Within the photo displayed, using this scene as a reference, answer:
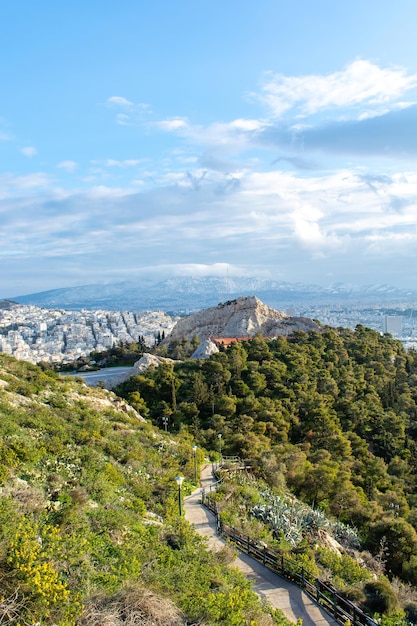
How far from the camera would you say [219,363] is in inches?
1126

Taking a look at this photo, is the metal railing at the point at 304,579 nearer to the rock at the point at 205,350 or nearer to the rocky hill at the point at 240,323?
the rock at the point at 205,350

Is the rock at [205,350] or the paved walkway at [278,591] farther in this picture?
the rock at [205,350]

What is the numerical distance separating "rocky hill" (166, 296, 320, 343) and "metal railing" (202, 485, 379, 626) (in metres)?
31.6

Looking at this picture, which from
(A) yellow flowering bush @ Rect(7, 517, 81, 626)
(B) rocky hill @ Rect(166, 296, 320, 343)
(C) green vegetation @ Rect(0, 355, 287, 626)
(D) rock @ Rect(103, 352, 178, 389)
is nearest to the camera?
(A) yellow flowering bush @ Rect(7, 517, 81, 626)

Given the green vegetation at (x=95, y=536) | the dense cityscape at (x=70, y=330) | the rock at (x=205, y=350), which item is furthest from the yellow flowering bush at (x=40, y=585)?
the dense cityscape at (x=70, y=330)

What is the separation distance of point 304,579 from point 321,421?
17.0 meters

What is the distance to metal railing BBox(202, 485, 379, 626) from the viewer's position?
674 cm

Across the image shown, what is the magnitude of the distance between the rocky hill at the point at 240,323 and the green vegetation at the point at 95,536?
91.3 ft

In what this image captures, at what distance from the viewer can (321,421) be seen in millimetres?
24219

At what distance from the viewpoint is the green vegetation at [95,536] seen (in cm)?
486

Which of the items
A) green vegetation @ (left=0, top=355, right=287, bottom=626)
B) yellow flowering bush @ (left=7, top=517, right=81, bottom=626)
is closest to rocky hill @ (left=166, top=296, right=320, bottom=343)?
green vegetation @ (left=0, top=355, right=287, bottom=626)

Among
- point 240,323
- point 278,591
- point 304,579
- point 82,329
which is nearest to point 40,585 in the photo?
point 278,591

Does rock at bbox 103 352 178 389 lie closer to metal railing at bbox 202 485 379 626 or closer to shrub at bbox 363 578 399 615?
metal railing at bbox 202 485 379 626

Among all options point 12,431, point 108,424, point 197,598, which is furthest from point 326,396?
point 197,598
